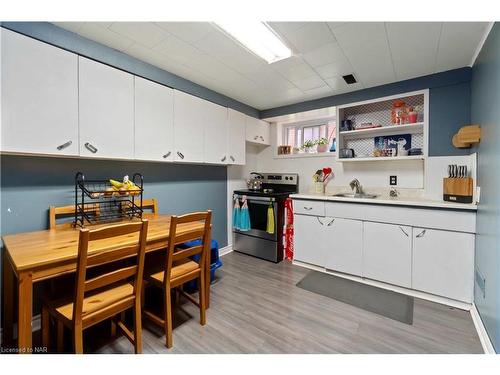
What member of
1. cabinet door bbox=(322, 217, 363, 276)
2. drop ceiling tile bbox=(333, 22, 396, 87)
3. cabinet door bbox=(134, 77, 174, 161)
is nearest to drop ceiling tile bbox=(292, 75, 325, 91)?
drop ceiling tile bbox=(333, 22, 396, 87)

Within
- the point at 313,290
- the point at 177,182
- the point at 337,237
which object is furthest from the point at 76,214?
the point at 337,237

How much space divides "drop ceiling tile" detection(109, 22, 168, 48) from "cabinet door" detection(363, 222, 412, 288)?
2.58m

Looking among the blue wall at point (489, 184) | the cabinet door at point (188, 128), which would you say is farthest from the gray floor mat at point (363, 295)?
the cabinet door at point (188, 128)

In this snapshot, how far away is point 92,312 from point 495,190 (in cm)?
247

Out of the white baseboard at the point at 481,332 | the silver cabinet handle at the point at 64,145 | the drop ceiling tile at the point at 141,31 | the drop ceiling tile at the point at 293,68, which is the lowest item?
the white baseboard at the point at 481,332

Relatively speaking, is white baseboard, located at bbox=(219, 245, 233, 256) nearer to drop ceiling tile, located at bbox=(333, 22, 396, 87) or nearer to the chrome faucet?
the chrome faucet

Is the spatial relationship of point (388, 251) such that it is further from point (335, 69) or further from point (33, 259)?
point (33, 259)

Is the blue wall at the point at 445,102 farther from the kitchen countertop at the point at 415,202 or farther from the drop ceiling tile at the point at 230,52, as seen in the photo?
the drop ceiling tile at the point at 230,52

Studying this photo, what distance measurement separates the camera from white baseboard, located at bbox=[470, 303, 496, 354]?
1458mm

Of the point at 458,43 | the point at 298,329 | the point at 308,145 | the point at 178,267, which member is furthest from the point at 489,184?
the point at 178,267

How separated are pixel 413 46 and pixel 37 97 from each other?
9.25 feet

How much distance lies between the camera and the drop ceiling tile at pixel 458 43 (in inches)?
63.6

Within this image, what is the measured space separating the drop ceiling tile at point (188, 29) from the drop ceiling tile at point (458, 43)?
5.52 feet

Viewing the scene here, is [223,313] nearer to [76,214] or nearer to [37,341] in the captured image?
[37,341]
